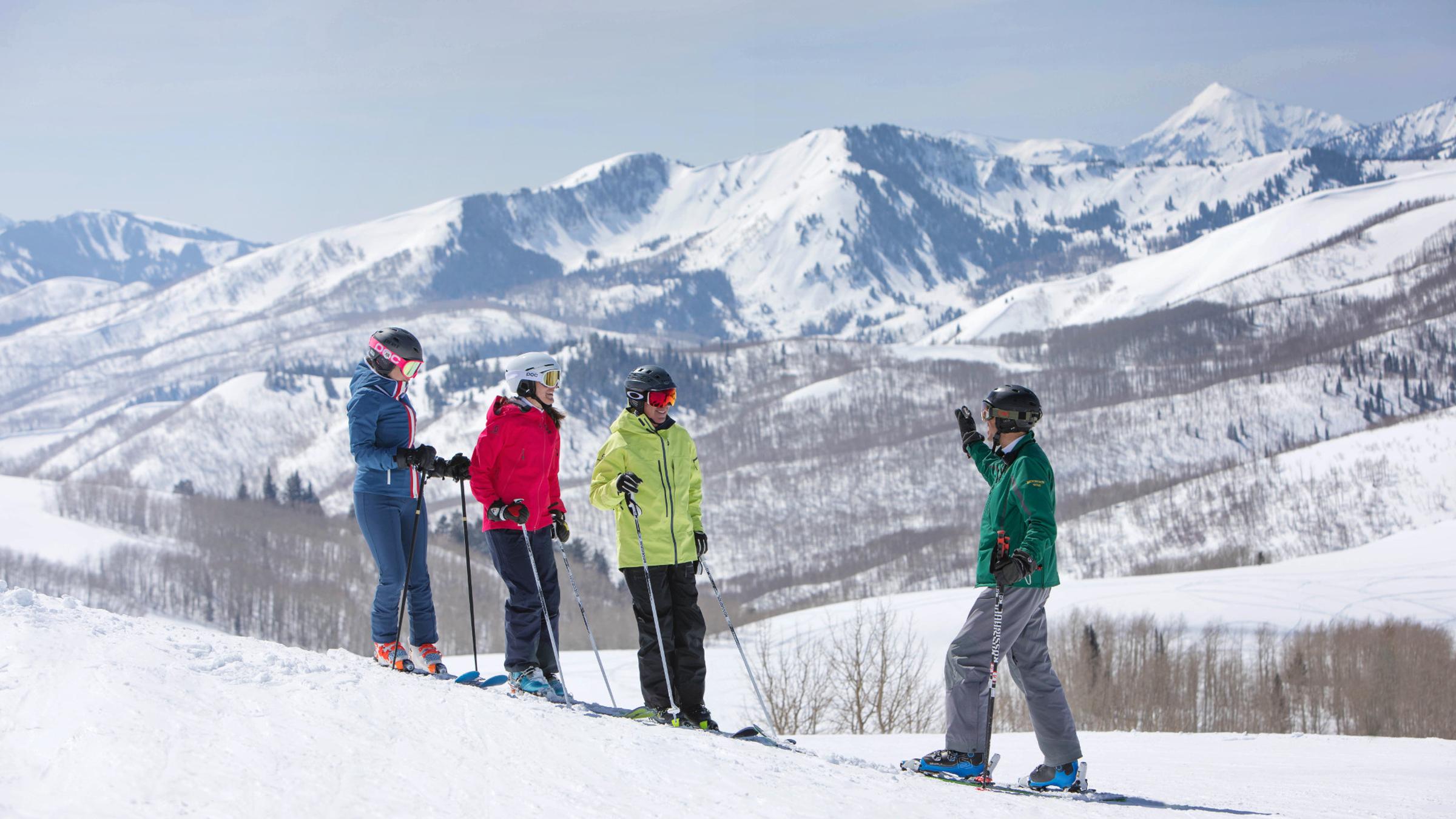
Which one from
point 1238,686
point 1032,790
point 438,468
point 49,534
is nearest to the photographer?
point 1032,790

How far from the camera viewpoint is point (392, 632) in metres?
9.22

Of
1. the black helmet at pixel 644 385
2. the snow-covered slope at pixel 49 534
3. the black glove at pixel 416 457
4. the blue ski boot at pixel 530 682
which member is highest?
the black helmet at pixel 644 385

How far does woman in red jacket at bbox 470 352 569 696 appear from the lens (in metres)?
8.88

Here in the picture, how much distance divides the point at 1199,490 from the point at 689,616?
150 m

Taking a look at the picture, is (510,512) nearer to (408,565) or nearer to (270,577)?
(408,565)

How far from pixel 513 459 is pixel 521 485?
0.77ft

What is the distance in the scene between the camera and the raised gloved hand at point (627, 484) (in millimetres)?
8312

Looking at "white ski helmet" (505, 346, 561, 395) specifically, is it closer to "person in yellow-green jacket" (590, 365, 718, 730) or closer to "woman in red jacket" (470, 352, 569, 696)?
"woman in red jacket" (470, 352, 569, 696)

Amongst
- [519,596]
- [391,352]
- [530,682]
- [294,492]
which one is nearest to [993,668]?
[530,682]

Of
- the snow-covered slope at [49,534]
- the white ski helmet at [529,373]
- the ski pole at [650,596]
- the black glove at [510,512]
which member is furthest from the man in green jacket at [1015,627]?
the snow-covered slope at [49,534]

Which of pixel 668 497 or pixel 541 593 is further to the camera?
pixel 541 593

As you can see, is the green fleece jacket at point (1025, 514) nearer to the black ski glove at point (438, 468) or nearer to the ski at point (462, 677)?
the ski at point (462, 677)

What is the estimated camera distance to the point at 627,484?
27.3 feet

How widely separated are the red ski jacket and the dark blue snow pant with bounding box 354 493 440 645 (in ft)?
2.21
